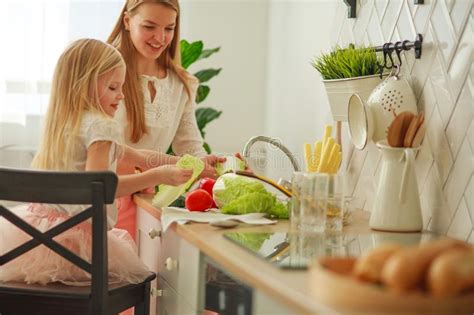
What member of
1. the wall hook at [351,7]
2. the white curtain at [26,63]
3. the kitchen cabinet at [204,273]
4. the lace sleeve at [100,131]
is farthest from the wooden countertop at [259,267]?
the white curtain at [26,63]

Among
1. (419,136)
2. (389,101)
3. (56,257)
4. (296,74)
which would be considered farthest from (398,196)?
(296,74)

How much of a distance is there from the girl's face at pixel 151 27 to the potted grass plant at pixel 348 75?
0.64 meters

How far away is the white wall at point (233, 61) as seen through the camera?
12.2 feet

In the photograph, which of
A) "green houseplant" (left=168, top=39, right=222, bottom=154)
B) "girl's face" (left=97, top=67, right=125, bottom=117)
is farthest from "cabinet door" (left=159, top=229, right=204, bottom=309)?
"green houseplant" (left=168, top=39, right=222, bottom=154)

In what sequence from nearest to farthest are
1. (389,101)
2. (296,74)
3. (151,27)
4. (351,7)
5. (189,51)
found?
1. (389,101)
2. (351,7)
3. (151,27)
4. (296,74)
5. (189,51)

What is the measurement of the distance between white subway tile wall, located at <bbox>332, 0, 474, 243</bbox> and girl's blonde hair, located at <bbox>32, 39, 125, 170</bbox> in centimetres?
77

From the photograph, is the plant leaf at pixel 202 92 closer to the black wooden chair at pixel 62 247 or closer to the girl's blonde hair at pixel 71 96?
the girl's blonde hair at pixel 71 96

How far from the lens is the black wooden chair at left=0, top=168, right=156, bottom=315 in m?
1.88

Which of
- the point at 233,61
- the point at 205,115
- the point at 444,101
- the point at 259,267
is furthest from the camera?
the point at 233,61

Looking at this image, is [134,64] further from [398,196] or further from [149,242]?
[398,196]

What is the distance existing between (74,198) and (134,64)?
943mm

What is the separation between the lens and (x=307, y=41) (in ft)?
9.93

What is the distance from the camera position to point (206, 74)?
3533mm

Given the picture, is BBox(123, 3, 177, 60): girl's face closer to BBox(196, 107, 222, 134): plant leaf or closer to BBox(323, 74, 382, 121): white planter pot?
BBox(323, 74, 382, 121): white planter pot
